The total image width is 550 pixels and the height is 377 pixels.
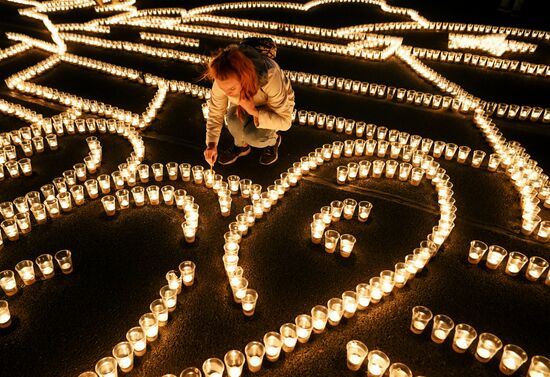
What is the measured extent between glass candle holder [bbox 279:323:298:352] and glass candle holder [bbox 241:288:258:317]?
1.01 ft

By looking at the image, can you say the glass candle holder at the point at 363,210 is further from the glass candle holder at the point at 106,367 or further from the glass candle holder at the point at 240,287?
the glass candle holder at the point at 106,367

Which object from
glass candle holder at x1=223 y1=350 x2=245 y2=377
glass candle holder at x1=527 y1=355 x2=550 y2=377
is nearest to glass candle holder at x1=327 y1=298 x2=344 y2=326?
glass candle holder at x1=223 y1=350 x2=245 y2=377

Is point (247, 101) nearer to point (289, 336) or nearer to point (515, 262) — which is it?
point (289, 336)

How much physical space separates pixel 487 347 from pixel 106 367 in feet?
8.37

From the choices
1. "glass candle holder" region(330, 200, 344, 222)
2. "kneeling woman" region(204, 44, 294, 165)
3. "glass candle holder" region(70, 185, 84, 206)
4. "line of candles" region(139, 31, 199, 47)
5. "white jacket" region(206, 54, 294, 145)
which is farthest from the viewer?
"line of candles" region(139, 31, 199, 47)

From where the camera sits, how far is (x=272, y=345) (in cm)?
295

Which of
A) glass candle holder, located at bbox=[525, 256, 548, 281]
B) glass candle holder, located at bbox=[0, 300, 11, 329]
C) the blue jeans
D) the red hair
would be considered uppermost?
the red hair

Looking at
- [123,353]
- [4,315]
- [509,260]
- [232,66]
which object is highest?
[232,66]

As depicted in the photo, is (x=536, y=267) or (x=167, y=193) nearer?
(x=536, y=267)

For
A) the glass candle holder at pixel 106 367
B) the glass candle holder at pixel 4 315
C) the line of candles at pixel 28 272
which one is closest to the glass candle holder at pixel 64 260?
the line of candles at pixel 28 272

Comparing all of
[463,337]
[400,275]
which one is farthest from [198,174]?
[463,337]

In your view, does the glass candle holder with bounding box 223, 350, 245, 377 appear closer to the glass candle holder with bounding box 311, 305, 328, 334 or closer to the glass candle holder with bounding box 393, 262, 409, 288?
the glass candle holder with bounding box 311, 305, 328, 334

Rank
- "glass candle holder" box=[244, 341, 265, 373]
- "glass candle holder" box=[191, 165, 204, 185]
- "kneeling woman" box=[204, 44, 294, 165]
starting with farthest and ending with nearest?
"glass candle holder" box=[191, 165, 204, 185] → "kneeling woman" box=[204, 44, 294, 165] → "glass candle holder" box=[244, 341, 265, 373]

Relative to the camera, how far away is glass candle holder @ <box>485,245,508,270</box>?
370 cm
